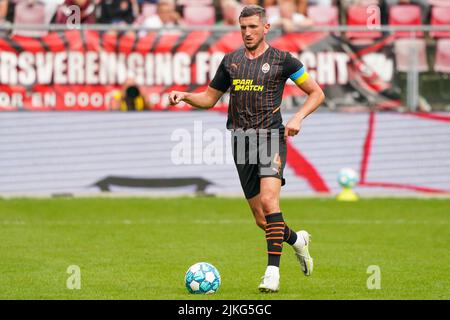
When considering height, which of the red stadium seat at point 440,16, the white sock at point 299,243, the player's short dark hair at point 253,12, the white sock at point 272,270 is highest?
the player's short dark hair at point 253,12

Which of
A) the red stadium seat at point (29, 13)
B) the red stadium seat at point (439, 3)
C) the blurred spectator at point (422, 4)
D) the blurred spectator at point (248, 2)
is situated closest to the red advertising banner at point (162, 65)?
the red stadium seat at point (29, 13)

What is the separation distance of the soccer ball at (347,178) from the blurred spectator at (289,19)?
285cm

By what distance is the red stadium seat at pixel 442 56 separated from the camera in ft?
67.6

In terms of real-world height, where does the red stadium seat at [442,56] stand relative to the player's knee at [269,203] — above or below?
above

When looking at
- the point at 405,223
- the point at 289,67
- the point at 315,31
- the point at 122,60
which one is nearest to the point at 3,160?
the point at 122,60

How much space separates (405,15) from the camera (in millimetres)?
22438

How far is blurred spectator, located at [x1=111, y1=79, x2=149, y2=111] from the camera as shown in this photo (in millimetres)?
20500

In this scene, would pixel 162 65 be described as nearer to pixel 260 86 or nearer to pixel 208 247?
pixel 208 247

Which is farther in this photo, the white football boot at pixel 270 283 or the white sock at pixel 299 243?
the white sock at pixel 299 243

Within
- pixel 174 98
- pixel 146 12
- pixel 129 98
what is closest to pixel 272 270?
pixel 174 98

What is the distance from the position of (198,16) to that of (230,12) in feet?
3.61

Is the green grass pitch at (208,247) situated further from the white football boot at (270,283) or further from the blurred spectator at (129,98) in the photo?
the blurred spectator at (129,98)

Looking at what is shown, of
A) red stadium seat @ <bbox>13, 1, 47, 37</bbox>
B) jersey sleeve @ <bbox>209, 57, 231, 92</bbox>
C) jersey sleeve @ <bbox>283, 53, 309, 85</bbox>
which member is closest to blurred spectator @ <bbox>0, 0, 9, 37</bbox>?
red stadium seat @ <bbox>13, 1, 47, 37</bbox>

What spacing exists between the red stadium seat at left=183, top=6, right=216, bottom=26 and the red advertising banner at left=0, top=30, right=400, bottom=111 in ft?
6.22
